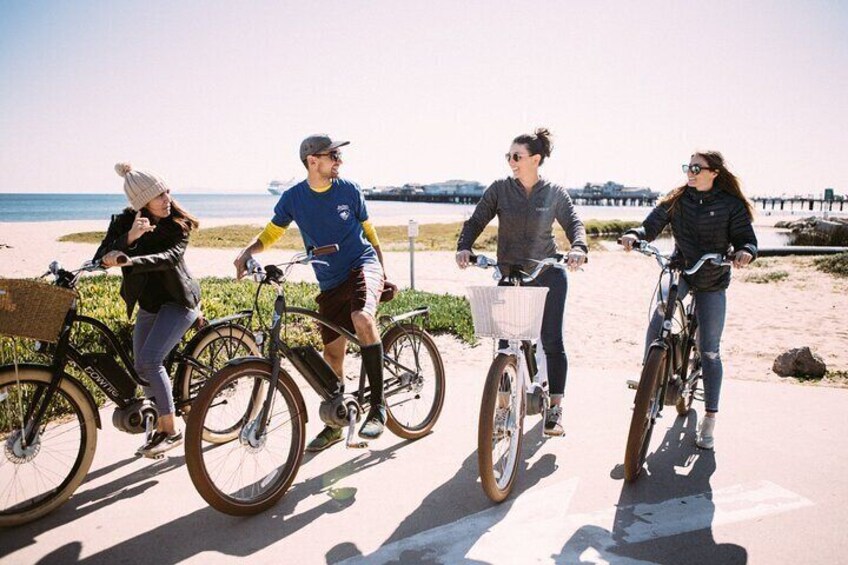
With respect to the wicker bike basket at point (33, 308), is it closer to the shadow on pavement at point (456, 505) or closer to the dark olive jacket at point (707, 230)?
the shadow on pavement at point (456, 505)

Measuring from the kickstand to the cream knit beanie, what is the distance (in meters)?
1.90

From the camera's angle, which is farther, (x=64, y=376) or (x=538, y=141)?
(x=538, y=141)

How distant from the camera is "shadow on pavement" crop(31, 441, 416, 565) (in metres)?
3.16

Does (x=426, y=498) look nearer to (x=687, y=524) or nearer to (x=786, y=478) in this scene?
(x=687, y=524)

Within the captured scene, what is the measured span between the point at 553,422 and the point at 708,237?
1797 mm

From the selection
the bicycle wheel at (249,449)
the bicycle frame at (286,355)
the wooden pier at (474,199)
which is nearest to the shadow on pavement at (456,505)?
the bicycle wheel at (249,449)

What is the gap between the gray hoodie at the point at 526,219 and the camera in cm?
439

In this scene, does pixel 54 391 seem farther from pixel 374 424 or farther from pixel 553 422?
pixel 553 422

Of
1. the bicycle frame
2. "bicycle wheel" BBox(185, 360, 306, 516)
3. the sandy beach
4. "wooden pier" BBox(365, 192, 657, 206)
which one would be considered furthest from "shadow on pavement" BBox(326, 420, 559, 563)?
"wooden pier" BBox(365, 192, 657, 206)

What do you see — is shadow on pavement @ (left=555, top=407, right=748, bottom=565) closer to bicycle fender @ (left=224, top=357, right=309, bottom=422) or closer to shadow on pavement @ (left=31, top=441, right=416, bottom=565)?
shadow on pavement @ (left=31, top=441, right=416, bottom=565)

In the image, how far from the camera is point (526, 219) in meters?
4.41

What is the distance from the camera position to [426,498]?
3787mm

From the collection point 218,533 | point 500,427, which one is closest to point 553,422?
point 500,427

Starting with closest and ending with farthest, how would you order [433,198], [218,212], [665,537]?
1. [665,537]
2. [218,212]
3. [433,198]
